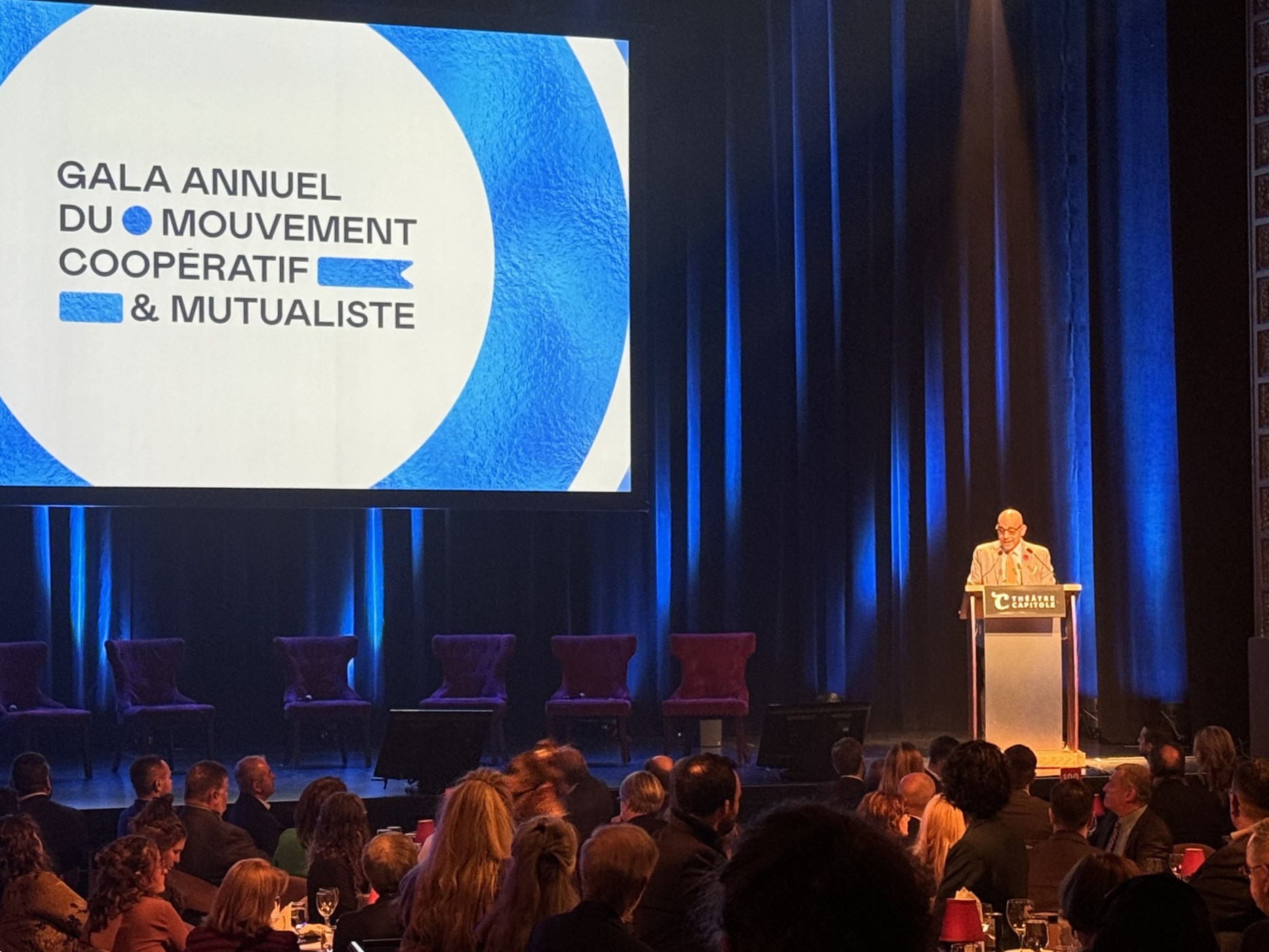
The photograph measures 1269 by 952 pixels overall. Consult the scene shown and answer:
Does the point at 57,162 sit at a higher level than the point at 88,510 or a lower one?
higher

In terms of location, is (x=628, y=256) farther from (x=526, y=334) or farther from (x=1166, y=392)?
(x=1166, y=392)

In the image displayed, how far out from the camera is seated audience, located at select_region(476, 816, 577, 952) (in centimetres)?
282

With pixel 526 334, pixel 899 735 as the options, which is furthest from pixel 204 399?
pixel 899 735

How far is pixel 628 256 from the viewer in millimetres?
8719

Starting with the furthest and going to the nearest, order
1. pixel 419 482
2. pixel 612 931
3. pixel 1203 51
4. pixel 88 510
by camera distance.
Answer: pixel 1203 51, pixel 88 510, pixel 419 482, pixel 612 931

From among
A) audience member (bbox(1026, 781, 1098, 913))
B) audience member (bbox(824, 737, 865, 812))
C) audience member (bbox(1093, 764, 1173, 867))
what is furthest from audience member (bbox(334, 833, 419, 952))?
audience member (bbox(824, 737, 865, 812))

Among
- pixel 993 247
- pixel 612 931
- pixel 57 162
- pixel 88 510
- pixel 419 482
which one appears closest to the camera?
pixel 612 931

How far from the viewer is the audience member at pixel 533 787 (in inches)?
168

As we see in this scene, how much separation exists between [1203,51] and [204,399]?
20.8 feet

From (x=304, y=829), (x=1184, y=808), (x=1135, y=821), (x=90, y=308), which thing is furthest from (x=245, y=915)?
(x=90, y=308)

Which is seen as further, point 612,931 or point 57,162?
point 57,162

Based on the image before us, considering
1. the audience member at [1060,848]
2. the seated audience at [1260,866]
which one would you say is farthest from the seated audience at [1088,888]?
the audience member at [1060,848]

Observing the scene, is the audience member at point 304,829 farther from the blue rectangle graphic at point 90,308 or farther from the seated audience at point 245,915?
the blue rectangle graphic at point 90,308

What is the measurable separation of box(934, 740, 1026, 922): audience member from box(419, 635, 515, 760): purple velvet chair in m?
4.83
